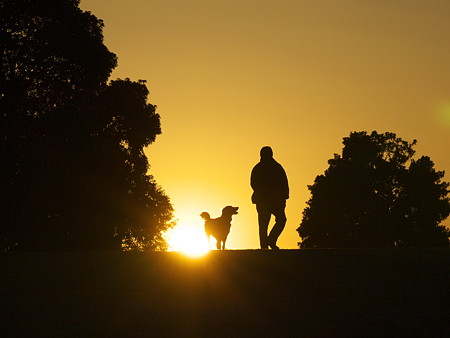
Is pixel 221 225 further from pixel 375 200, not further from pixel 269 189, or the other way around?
pixel 375 200

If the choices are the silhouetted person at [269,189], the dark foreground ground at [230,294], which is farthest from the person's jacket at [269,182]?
the dark foreground ground at [230,294]

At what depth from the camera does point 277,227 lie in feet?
66.0

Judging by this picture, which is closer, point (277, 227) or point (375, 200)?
point (277, 227)

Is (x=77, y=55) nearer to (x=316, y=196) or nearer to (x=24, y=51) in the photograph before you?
(x=24, y=51)

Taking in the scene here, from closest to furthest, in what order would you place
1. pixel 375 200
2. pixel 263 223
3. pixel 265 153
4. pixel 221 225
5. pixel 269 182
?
pixel 269 182
pixel 265 153
pixel 263 223
pixel 221 225
pixel 375 200

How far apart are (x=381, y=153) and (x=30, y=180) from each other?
3941cm

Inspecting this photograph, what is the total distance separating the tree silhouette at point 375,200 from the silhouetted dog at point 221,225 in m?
36.5

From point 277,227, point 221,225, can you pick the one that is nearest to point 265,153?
point 277,227

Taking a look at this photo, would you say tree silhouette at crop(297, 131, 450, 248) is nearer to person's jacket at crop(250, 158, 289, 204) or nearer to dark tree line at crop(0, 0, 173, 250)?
dark tree line at crop(0, 0, 173, 250)

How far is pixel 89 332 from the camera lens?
1118cm

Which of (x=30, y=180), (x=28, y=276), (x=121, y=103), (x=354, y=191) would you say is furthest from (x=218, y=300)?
(x=354, y=191)

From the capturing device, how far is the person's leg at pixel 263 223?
65.2 ft

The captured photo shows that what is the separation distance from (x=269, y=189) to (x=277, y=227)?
105 centimetres

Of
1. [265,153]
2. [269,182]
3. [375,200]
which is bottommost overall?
[269,182]
